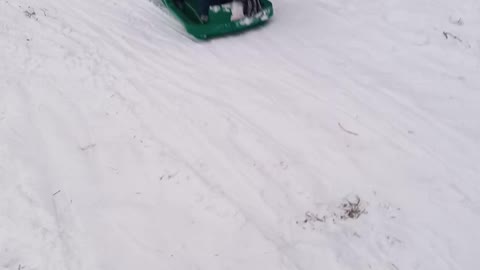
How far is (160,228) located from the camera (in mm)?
2994

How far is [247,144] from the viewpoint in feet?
11.9

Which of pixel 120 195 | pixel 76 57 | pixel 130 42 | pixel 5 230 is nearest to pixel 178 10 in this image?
pixel 130 42

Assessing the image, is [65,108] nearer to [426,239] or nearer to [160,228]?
[160,228]

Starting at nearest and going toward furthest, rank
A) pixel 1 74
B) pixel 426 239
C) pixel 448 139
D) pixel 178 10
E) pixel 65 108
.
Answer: pixel 426 239 < pixel 448 139 < pixel 65 108 < pixel 1 74 < pixel 178 10

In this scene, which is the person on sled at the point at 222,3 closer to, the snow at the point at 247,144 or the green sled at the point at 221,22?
the green sled at the point at 221,22

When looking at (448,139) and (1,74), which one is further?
(1,74)

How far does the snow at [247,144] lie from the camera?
2869 millimetres

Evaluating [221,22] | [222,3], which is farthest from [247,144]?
[222,3]

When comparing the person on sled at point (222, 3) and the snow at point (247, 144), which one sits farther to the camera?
the person on sled at point (222, 3)

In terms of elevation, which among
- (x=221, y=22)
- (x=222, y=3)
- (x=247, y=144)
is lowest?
(x=247, y=144)

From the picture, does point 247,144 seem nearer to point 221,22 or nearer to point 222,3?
point 221,22

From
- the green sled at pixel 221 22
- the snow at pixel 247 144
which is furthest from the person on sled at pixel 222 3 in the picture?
the snow at pixel 247 144

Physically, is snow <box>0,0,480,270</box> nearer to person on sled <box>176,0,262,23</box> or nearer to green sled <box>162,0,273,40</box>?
green sled <box>162,0,273,40</box>

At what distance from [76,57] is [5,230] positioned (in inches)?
95.6
